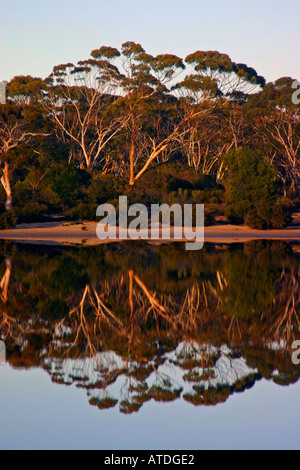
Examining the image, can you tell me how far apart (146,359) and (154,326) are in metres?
2.10

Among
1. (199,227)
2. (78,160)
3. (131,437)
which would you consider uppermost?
(78,160)

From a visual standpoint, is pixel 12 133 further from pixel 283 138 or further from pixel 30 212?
Answer: pixel 283 138

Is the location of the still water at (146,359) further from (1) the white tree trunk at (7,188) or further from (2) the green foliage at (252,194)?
(1) the white tree trunk at (7,188)

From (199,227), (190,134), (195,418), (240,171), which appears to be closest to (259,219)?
(199,227)

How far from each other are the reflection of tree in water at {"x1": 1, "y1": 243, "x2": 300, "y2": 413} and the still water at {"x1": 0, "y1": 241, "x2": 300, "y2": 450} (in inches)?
0.8

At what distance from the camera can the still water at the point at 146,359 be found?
240 inches

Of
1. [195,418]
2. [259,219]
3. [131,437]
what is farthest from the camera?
[259,219]

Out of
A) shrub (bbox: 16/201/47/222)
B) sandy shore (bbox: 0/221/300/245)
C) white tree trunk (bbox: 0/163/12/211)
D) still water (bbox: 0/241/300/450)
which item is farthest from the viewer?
white tree trunk (bbox: 0/163/12/211)

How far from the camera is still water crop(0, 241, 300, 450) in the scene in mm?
6086

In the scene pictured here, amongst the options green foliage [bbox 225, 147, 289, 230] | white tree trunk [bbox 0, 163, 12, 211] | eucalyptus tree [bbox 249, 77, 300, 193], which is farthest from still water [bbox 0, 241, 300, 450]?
eucalyptus tree [bbox 249, 77, 300, 193]

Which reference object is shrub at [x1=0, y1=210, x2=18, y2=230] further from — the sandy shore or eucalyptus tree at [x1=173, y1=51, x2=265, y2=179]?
eucalyptus tree at [x1=173, y1=51, x2=265, y2=179]

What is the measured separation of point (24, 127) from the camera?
32.7 meters

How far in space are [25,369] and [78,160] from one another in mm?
46618

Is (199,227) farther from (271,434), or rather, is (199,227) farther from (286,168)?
(271,434)
